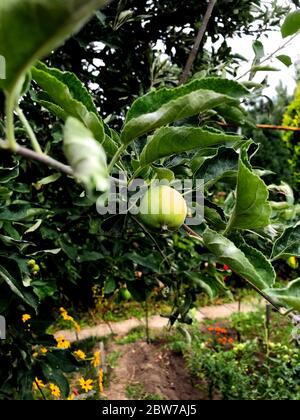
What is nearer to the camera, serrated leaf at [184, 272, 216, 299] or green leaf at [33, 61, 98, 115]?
green leaf at [33, 61, 98, 115]

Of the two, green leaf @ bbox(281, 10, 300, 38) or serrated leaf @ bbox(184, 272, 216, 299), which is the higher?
green leaf @ bbox(281, 10, 300, 38)

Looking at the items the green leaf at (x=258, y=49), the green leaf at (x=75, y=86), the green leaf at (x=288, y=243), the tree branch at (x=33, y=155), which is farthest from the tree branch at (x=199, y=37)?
the tree branch at (x=33, y=155)

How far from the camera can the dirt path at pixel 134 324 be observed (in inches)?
178

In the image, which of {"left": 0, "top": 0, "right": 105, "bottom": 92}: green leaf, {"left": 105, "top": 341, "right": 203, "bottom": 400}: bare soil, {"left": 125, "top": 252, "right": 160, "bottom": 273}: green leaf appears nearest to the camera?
{"left": 0, "top": 0, "right": 105, "bottom": 92}: green leaf

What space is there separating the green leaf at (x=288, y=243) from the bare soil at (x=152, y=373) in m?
2.90

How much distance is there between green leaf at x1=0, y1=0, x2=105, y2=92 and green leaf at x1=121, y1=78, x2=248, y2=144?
0.17m

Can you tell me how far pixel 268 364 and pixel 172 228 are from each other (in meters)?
3.25

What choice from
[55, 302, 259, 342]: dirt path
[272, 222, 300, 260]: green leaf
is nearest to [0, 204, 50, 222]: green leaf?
[272, 222, 300, 260]: green leaf

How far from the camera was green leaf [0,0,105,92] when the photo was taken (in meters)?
0.22

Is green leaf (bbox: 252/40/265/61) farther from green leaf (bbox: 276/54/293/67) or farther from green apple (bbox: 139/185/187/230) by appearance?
green apple (bbox: 139/185/187/230)

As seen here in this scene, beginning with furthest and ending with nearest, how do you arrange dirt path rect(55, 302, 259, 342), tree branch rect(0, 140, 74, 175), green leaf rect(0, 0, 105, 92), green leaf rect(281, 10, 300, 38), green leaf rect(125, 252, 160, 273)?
dirt path rect(55, 302, 259, 342) < green leaf rect(125, 252, 160, 273) < green leaf rect(281, 10, 300, 38) < tree branch rect(0, 140, 74, 175) < green leaf rect(0, 0, 105, 92)
